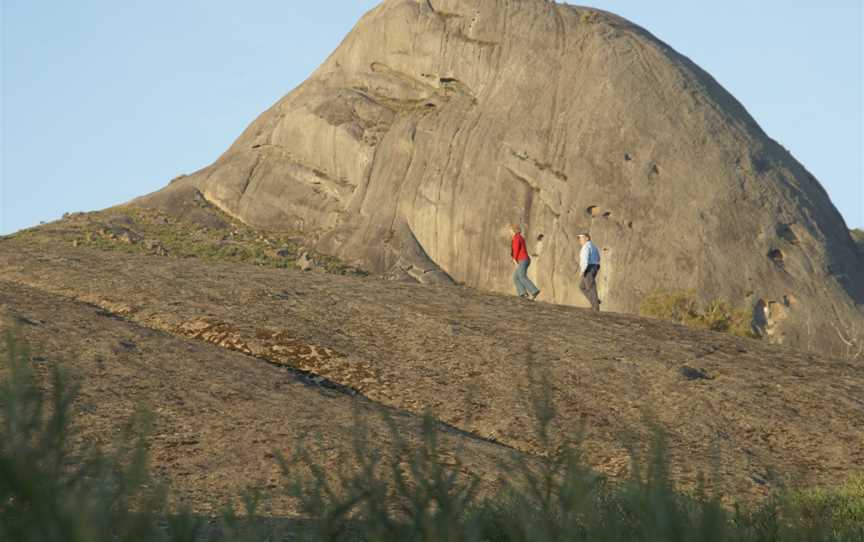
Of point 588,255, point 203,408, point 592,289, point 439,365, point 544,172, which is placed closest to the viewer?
point 203,408

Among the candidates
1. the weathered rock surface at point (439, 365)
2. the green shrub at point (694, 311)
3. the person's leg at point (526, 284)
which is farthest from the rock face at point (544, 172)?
the weathered rock surface at point (439, 365)

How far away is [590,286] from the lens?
26.9m

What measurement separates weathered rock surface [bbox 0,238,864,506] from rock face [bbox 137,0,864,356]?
19340mm

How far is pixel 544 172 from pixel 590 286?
1857 centimetres

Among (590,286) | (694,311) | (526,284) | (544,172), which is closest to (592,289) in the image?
(590,286)

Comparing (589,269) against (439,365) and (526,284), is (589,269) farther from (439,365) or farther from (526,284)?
(439,365)

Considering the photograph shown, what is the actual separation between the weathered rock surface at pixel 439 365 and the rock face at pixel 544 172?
19340 millimetres

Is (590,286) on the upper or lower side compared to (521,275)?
lower

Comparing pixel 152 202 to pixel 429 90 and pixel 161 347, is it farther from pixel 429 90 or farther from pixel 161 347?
pixel 161 347

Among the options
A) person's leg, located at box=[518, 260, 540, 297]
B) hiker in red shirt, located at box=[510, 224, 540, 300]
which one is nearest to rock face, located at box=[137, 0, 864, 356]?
hiker in red shirt, located at box=[510, 224, 540, 300]

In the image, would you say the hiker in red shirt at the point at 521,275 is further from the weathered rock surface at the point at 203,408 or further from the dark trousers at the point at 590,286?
the weathered rock surface at the point at 203,408

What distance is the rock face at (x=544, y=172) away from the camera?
41.5 m

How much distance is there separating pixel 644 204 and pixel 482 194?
6464 mm

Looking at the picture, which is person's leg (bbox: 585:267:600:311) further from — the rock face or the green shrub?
the rock face
